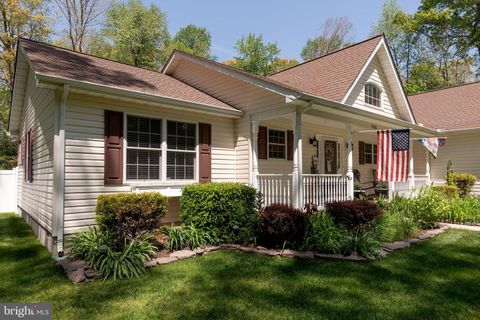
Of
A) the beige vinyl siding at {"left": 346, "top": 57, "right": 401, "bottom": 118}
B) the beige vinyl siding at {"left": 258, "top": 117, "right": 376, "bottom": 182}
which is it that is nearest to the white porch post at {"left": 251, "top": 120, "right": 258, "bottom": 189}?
the beige vinyl siding at {"left": 258, "top": 117, "right": 376, "bottom": 182}

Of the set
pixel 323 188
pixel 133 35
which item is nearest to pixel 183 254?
pixel 323 188

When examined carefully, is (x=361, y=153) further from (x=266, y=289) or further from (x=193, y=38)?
(x=193, y=38)

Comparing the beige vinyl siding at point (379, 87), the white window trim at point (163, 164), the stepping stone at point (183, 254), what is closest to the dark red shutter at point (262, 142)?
the white window trim at point (163, 164)

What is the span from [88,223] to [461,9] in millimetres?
28634

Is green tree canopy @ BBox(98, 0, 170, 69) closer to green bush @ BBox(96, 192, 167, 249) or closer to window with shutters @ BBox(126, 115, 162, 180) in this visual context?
window with shutters @ BBox(126, 115, 162, 180)

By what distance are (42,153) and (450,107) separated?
1688cm

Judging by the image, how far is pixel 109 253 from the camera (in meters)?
4.98

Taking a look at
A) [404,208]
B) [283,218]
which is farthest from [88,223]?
[404,208]

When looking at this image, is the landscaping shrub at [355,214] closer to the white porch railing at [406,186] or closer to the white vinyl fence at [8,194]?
the white porch railing at [406,186]

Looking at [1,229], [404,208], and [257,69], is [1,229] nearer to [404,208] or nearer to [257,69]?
[404,208]

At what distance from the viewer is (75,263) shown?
17.2ft

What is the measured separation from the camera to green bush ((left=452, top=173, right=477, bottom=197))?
1248 cm

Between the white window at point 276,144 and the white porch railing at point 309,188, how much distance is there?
910 mm

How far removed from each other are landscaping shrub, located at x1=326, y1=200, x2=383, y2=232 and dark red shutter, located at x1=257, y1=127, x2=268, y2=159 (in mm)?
3131
